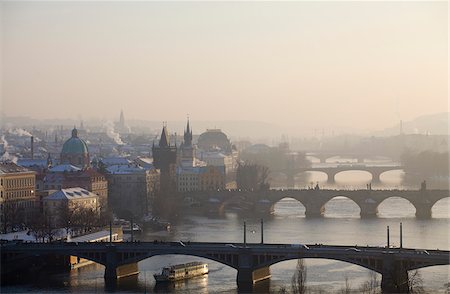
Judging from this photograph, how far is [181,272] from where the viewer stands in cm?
2505

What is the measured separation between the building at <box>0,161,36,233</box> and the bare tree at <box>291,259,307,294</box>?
31.7 ft

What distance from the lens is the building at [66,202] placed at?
1292 inches

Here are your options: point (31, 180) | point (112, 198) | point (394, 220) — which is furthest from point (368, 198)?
point (31, 180)

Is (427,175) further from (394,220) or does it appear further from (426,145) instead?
(426,145)

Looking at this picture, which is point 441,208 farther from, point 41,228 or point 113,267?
point 113,267

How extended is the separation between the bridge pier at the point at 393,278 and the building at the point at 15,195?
36.4 feet

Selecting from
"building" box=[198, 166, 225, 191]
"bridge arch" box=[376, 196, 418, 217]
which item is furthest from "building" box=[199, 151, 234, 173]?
"bridge arch" box=[376, 196, 418, 217]

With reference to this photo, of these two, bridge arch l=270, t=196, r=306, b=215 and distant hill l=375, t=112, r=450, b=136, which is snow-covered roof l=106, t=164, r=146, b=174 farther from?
distant hill l=375, t=112, r=450, b=136

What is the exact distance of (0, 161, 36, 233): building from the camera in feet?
105

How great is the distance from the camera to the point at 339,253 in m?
24.1

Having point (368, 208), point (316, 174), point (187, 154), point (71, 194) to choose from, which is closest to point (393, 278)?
point (71, 194)

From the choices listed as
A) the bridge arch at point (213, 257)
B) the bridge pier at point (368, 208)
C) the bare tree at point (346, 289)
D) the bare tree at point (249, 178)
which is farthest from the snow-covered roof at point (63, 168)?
the bare tree at point (346, 289)

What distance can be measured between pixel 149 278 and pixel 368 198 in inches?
655

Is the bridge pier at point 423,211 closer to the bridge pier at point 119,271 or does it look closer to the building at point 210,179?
the building at point 210,179
